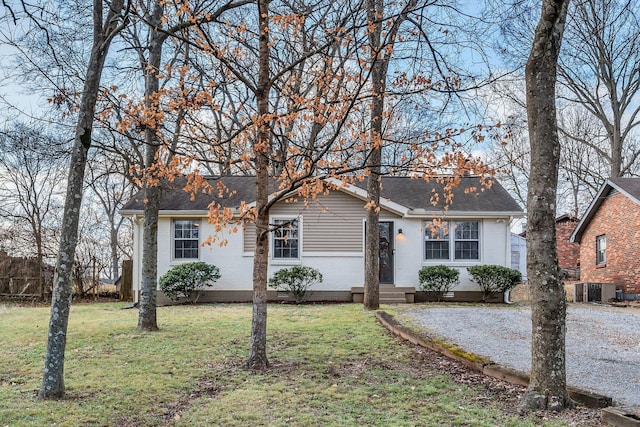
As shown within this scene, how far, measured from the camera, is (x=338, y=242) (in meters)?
15.5

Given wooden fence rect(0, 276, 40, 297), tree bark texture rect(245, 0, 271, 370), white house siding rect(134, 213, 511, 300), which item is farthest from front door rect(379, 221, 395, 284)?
wooden fence rect(0, 276, 40, 297)

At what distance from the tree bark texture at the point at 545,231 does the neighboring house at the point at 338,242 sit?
10.5 metres

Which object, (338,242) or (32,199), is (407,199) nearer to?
(338,242)

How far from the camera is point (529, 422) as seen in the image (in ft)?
13.6

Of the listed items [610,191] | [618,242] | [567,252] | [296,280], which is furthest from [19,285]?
[567,252]

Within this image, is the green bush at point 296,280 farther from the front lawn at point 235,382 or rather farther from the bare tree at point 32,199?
the bare tree at point 32,199

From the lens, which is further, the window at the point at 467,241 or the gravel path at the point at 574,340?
the window at the point at 467,241

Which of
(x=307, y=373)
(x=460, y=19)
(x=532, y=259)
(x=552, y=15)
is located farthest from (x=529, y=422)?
(x=460, y=19)

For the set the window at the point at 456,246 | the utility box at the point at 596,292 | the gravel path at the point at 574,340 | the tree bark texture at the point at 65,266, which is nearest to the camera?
the tree bark texture at the point at 65,266

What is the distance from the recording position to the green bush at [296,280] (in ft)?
47.9

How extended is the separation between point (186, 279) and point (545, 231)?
37.7ft

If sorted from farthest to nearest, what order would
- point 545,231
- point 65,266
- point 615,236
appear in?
1. point 615,236
2. point 65,266
3. point 545,231

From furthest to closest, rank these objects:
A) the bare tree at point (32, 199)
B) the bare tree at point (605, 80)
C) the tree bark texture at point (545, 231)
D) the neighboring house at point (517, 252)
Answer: the neighboring house at point (517, 252)
the bare tree at point (605, 80)
the bare tree at point (32, 199)
the tree bark texture at point (545, 231)

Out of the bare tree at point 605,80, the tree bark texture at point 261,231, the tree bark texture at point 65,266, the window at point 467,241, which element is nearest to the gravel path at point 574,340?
the window at point 467,241
